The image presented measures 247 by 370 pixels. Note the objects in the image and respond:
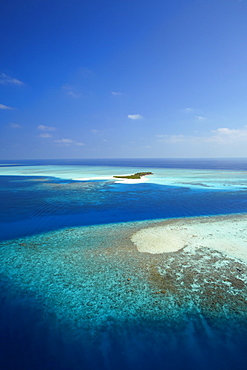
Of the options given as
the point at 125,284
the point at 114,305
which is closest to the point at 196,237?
the point at 125,284

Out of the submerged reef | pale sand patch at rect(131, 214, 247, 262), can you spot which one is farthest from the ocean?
pale sand patch at rect(131, 214, 247, 262)

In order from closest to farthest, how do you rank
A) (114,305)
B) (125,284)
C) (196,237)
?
(114,305), (125,284), (196,237)

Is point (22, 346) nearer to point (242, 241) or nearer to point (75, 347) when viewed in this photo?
point (75, 347)

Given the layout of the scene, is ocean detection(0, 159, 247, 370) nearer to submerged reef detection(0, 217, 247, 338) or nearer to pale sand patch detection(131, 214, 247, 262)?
submerged reef detection(0, 217, 247, 338)

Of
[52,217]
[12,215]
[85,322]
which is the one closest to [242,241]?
[85,322]

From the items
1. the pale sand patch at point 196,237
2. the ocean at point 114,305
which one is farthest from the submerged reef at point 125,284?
the pale sand patch at point 196,237

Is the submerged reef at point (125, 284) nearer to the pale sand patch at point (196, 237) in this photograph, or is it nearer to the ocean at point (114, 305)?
the ocean at point (114, 305)

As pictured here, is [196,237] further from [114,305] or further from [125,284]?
[114,305]

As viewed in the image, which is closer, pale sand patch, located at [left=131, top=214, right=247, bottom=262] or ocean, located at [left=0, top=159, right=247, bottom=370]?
ocean, located at [left=0, top=159, right=247, bottom=370]
